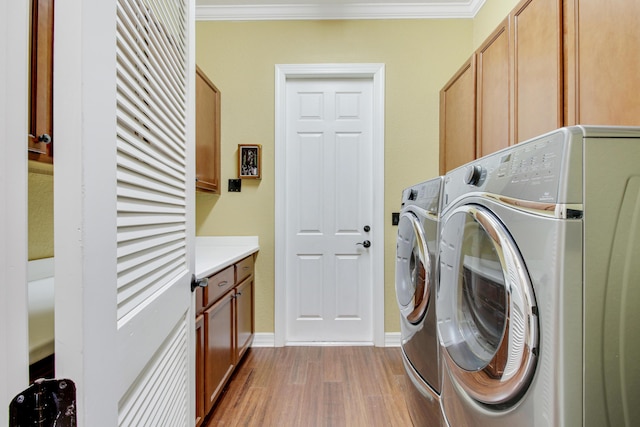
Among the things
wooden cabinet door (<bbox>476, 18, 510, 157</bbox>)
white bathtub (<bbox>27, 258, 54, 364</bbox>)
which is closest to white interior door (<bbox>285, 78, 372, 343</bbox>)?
wooden cabinet door (<bbox>476, 18, 510, 157</bbox>)

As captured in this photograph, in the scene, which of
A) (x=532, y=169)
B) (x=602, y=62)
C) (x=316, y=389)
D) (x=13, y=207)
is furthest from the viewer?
(x=316, y=389)

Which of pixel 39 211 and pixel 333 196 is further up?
pixel 333 196

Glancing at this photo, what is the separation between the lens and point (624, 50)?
880mm

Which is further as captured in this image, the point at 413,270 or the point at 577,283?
the point at 413,270

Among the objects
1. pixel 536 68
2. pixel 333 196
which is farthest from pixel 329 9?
pixel 536 68

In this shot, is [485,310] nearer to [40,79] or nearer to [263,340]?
[40,79]

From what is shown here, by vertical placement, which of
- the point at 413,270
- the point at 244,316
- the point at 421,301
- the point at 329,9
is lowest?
the point at 244,316

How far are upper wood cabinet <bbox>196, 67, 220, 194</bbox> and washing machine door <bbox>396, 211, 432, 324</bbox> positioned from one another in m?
1.34

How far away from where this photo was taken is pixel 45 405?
0.40m

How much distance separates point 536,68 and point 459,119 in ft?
2.51

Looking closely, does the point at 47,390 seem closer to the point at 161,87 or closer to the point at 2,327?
the point at 2,327

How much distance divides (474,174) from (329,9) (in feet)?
7.29

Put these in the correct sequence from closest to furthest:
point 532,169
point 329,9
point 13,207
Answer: point 13,207
point 532,169
point 329,9

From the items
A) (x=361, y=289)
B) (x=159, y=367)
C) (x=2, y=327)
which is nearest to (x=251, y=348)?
(x=361, y=289)
